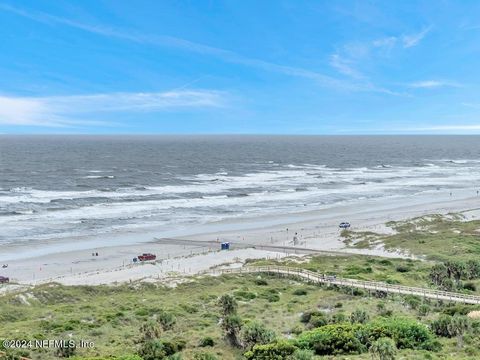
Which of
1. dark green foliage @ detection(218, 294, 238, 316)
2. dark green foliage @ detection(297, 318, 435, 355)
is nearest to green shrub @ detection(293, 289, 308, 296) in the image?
dark green foliage @ detection(218, 294, 238, 316)

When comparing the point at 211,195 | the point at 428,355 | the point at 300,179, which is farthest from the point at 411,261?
the point at 300,179

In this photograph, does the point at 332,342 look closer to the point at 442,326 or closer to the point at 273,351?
the point at 273,351

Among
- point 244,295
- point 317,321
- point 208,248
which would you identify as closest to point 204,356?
point 317,321

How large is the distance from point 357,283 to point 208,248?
84.9 feet

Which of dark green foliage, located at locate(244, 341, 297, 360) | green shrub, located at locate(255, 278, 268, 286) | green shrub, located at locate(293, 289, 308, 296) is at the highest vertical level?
dark green foliage, located at locate(244, 341, 297, 360)

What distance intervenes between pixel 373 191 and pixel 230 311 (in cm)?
8288

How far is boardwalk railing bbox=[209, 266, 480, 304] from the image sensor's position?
3114cm

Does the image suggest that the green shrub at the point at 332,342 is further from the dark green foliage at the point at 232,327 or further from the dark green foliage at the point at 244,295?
the dark green foliage at the point at 244,295

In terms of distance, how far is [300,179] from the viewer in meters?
124

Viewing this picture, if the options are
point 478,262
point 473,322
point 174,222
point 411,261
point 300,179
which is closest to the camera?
point 473,322

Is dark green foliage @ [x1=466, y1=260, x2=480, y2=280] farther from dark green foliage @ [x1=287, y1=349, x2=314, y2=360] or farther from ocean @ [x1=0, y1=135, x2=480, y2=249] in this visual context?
ocean @ [x1=0, y1=135, x2=480, y2=249]

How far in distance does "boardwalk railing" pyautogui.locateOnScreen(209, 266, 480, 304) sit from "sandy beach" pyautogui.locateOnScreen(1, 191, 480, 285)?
211 inches

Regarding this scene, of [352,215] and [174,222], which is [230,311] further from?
[352,215]

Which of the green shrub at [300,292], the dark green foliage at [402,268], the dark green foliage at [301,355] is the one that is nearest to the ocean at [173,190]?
the dark green foliage at [402,268]
